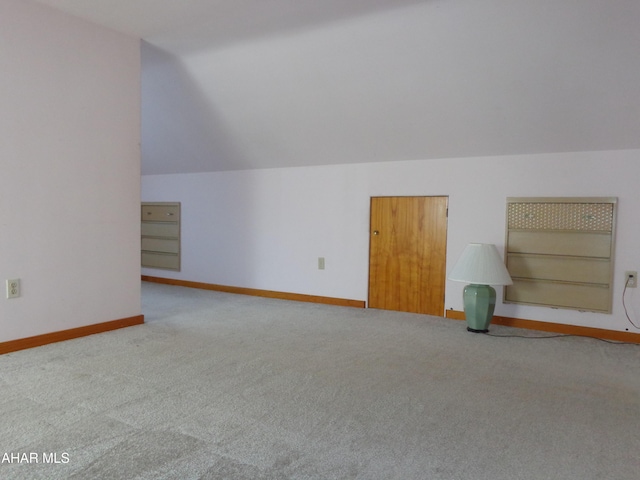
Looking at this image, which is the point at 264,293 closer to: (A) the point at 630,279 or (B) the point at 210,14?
(B) the point at 210,14

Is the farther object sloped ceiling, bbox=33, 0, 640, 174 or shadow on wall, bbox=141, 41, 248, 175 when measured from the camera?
shadow on wall, bbox=141, 41, 248, 175

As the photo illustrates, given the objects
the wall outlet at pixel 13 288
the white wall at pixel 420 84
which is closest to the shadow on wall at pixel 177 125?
the white wall at pixel 420 84

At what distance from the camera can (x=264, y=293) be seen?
17.3ft

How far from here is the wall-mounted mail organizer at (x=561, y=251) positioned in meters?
3.62

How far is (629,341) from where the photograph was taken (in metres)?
3.53

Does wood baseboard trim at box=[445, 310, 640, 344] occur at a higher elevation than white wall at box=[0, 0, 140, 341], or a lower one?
lower

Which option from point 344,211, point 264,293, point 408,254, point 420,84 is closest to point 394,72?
point 420,84

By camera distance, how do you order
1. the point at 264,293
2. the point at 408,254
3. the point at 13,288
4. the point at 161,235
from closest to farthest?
the point at 13,288 → the point at 408,254 → the point at 264,293 → the point at 161,235

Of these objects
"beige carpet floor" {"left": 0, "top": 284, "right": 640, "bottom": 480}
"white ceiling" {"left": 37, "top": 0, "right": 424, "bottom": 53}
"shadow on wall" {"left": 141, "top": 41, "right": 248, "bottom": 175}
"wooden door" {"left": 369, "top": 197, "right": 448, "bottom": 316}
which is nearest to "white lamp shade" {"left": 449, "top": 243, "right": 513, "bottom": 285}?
"beige carpet floor" {"left": 0, "top": 284, "right": 640, "bottom": 480}

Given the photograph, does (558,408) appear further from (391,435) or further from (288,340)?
(288,340)

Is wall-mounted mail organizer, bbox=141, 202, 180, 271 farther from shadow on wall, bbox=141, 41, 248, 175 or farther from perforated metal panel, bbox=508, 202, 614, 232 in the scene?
perforated metal panel, bbox=508, 202, 614, 232

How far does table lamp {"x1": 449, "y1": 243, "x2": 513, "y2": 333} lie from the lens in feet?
11.7

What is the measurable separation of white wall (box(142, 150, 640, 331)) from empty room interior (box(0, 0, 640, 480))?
24 millimetres

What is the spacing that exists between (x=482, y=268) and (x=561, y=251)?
76cm
